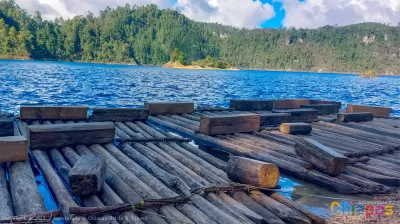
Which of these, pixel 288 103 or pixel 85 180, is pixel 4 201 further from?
pixel 288 103

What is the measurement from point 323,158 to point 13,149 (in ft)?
20.0

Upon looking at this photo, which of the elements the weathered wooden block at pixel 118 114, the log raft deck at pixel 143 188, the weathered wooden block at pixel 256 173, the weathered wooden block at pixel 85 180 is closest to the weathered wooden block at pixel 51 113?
the weathered wooden block at pixel 118 114

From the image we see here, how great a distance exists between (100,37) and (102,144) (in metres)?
190

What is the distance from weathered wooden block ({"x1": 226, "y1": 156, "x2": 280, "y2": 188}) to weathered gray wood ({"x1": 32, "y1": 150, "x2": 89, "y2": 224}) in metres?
2.77

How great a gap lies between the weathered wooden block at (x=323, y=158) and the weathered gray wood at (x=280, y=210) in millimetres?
1942

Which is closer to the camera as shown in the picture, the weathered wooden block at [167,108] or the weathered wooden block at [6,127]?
the weathered wooden block at [6,127]

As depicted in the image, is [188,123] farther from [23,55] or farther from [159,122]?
[23,55]

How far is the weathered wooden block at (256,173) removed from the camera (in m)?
5.87

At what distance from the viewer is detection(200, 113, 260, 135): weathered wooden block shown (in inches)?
393

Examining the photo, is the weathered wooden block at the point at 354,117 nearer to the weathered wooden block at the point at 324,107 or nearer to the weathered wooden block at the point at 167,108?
the weathered wooden block at the point at 324,107

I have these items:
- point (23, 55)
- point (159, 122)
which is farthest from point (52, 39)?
point (159, 122)

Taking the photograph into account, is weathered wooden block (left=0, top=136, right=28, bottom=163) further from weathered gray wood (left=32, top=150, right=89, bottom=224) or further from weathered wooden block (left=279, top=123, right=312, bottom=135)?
weathered wooden block (left=279, top=123, right=312, bottom=135)

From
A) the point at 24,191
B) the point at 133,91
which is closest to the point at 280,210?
the point at 24,191

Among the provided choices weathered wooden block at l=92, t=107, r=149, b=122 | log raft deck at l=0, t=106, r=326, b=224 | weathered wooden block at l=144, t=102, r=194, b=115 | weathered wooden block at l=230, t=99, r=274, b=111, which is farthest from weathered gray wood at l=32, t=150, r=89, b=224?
weathered wooden block at l=230, t=99, r=274, b=111
